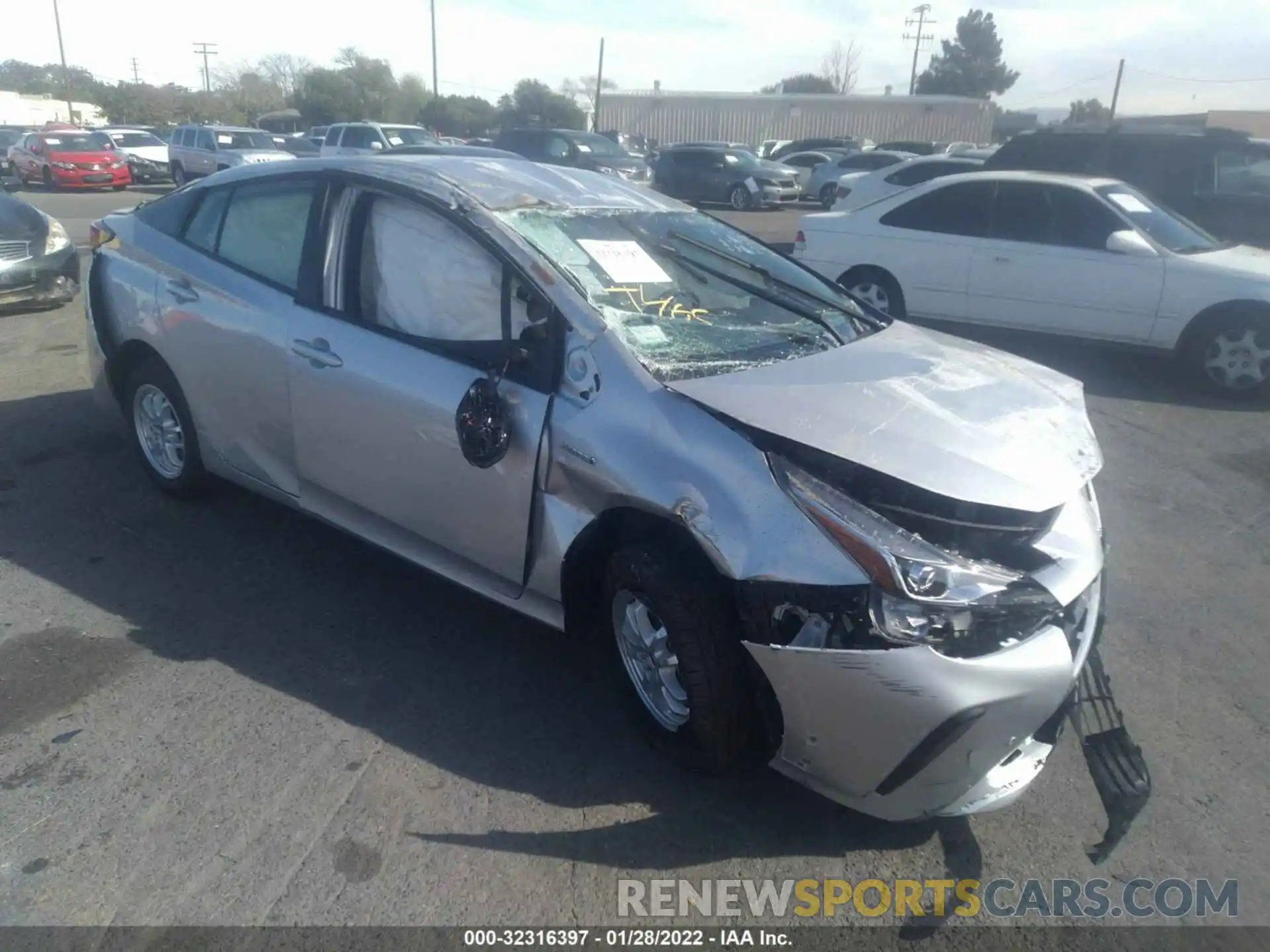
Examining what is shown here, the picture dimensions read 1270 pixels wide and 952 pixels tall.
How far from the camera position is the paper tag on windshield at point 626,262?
11.9 feet

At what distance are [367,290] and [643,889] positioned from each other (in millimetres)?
2348

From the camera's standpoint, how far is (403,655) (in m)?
3.86

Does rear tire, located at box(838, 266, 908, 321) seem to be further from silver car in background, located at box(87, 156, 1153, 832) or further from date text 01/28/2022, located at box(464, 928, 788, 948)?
date text 01/28/2022, located at box(464, 928, 788, 948)

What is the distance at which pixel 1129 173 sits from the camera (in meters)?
11.3

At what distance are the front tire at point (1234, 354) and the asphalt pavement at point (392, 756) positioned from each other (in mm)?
3236

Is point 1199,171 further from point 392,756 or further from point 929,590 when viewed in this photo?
point 392,756

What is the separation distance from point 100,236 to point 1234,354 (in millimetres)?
7588

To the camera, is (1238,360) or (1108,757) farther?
(1238,360)

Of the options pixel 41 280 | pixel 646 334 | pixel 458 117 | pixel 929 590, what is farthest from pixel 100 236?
pixel 458 117

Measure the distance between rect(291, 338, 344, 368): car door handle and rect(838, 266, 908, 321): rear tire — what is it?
6205 mm

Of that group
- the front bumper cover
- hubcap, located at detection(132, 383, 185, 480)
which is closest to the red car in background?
the front bumper cover

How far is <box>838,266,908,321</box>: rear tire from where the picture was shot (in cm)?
917

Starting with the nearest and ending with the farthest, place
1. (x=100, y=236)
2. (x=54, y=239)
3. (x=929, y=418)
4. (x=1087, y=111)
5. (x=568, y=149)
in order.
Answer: (x=929, y=418) < (x=100, y=236) < (x=54, y=239) < (x=568, y=149) < (x=1087, y=111)

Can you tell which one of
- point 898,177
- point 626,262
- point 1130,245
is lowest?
point 898,177
